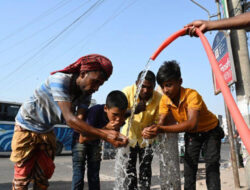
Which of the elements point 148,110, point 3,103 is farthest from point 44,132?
point 3,103

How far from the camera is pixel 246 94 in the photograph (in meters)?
4.55

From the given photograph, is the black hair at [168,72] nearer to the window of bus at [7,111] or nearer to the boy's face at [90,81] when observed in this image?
the boy's face at [90,81]

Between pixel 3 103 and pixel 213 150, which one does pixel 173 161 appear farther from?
pixel 3 103

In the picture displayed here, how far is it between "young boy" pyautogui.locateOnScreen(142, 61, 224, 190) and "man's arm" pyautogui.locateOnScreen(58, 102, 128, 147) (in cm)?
106

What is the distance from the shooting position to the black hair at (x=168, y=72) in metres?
3.05

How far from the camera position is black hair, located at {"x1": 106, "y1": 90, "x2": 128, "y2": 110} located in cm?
281

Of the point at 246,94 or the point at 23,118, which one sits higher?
the point at 246,94

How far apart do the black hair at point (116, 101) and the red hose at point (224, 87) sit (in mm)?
607

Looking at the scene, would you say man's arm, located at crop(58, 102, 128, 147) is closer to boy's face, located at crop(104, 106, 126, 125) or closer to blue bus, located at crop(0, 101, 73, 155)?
boy's face, located at crop(104, 106, 126, 125)

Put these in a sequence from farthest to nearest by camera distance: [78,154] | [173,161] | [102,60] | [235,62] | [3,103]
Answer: [3,103] < [235,62] < [173,161] < [78,154] < [102,60]

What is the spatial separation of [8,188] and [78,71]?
3603 mm

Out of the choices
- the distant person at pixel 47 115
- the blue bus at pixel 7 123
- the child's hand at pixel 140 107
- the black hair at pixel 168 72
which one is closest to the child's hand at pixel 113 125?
the distant person at pixel 47 115

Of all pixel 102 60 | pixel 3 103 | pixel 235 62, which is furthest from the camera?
pixel 3 103

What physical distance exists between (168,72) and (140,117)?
719 millimetres
